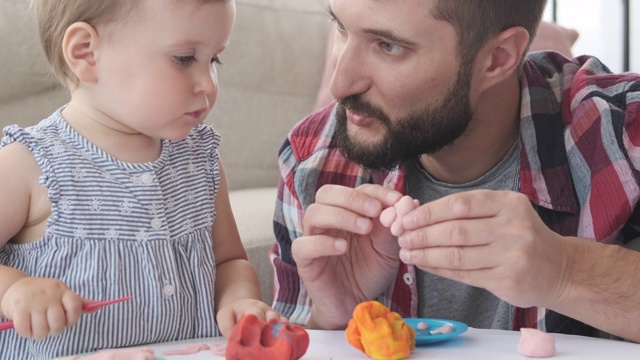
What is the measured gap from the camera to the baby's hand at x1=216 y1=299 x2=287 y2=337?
3.95 ft

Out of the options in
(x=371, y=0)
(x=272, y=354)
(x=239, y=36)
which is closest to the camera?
(x=272, y=354)

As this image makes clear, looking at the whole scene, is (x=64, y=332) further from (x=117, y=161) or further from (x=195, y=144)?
(x=195, y=144)

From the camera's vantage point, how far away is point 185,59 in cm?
124

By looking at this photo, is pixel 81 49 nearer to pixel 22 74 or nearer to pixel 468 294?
pixel 468 294

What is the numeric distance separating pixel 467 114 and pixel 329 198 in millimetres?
523

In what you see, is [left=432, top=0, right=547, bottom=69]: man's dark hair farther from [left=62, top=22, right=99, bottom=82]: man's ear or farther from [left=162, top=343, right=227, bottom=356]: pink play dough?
[left=162, top=343, right=227, bottom=356]: pink play dough

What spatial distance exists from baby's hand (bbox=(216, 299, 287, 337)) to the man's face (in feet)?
1.43

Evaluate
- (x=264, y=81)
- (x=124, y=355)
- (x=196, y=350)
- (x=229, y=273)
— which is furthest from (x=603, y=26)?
(x=124, y=355)

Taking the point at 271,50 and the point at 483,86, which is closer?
the point at 483,86

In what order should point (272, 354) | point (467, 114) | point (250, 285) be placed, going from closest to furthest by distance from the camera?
point (272, 354)
point (250, 285)
point (467, 114)

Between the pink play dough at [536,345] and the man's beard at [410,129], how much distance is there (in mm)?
589

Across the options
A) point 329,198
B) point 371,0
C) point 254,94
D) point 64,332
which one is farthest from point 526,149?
point 254,94

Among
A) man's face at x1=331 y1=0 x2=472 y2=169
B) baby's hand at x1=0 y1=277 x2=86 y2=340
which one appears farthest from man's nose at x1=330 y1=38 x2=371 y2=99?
baby's hand at x1=0 y1=277 x2=86 y2=340

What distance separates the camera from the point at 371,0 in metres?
1.51
